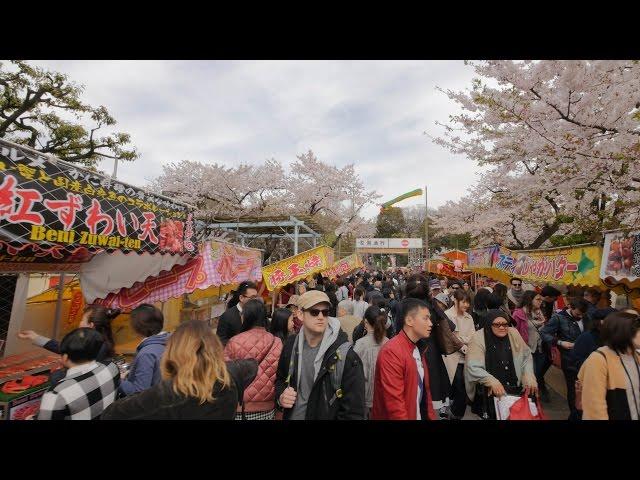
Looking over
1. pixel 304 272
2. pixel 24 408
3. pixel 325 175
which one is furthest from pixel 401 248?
pixel 24 408

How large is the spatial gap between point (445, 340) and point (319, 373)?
2.07 metres

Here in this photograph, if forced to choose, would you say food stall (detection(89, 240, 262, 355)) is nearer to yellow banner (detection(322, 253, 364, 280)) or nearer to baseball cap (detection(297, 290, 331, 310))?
baseball cap (detection(297, 290, 331, 310))

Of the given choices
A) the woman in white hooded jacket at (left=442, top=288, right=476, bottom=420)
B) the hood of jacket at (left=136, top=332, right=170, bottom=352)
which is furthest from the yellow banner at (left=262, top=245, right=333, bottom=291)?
the hood of jacket at (left=136, top=332, right=170, bottom=352)

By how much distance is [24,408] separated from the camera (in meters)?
4.01

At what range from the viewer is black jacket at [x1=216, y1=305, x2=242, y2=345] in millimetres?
4418

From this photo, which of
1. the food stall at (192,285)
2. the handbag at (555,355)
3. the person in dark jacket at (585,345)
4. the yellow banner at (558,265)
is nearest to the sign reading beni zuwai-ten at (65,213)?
the food stall at (192,285)

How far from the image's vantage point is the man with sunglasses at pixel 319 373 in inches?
105

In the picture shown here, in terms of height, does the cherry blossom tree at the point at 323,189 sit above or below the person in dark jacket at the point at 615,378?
above

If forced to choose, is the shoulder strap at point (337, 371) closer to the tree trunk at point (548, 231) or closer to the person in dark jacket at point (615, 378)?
the person in dark jacket at point (615, 378)

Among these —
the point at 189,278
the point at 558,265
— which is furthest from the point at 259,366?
the point at 558,265

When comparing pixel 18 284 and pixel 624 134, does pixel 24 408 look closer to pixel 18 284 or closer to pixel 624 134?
pixel 18 284

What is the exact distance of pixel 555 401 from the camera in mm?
5824

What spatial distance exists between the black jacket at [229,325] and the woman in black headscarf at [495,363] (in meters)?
2.85

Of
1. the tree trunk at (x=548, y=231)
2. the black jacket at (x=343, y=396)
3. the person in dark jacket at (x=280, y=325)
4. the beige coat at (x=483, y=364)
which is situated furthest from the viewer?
the tree trunk at (x=548, y=231)
